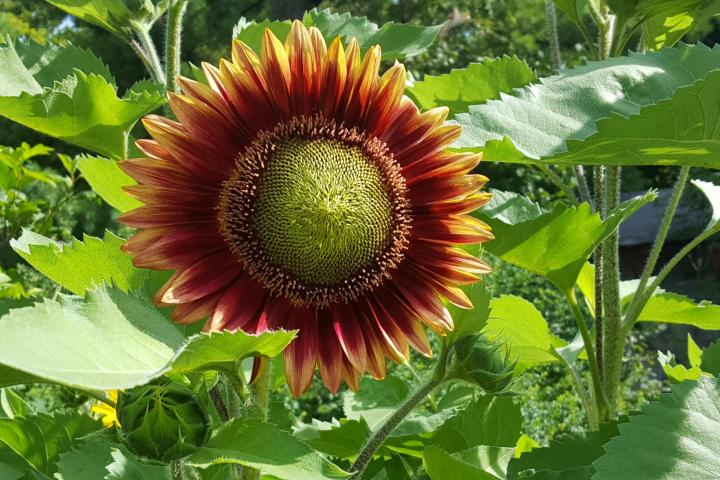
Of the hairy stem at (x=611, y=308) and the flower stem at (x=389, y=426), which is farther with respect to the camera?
the hairy stem at (x=611, y=308)

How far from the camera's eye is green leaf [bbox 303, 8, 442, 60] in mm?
943

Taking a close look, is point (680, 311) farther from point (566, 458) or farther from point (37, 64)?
point (37, 64)

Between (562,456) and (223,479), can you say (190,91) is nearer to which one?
(223,479)

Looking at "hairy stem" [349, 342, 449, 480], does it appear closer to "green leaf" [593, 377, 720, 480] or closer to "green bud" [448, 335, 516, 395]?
"green bud" [448, 335, 516, 395]

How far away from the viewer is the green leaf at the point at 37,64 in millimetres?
806

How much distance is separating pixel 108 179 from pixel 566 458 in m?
0.47

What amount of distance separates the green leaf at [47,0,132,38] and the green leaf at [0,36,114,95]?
35 mm

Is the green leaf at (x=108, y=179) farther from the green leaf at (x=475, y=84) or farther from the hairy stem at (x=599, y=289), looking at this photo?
the hairy stem at (x=599, y=289)

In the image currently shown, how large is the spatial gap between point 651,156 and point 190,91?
1.12 ft

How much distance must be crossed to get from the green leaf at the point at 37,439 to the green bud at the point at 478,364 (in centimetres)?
34

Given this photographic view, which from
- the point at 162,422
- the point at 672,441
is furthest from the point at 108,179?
the point at 672,441

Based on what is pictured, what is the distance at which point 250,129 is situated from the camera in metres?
0.68

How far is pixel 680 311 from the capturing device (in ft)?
3.62

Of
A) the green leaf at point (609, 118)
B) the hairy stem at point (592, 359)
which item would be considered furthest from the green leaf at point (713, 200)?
the green leaf at point (609, 118)
